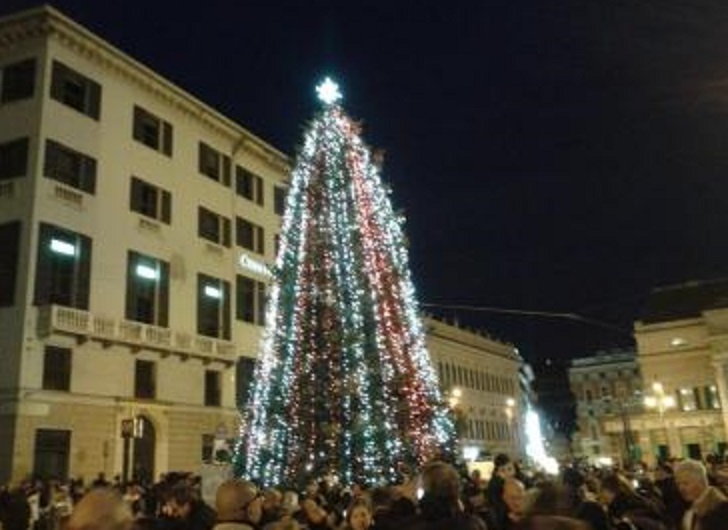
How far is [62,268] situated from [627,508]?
84.4ft

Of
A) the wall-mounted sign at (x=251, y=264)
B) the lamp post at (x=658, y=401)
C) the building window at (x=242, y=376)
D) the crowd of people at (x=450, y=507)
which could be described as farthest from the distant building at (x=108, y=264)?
the lamp post at (x=658, y=401)

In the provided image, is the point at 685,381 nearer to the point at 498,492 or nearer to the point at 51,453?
the point at 51,453

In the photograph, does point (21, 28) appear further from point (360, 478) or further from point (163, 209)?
point (360, 478)

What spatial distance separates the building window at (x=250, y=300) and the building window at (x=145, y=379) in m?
7.59

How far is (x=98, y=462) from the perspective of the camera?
30203 mm

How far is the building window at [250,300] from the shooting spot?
1635 inches

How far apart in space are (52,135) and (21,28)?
4.35 m

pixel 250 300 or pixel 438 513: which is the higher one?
pixel 250 300

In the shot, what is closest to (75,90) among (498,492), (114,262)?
(114,262)

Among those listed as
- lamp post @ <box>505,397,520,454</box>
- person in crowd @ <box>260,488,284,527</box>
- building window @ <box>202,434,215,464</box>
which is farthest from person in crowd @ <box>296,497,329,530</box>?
lamp post @ <box>505,397,520,454</box>

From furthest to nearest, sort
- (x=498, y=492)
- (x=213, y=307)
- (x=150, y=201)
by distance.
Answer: (x=213, y=307) < (x=150, y=201) < (x=498, y=492)

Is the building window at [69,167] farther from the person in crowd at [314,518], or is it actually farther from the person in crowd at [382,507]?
the person in crowd at [382,507]

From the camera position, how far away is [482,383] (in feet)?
271

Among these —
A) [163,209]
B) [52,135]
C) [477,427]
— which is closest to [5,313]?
[52,135]
